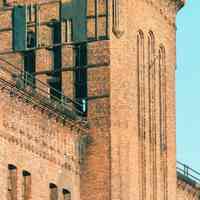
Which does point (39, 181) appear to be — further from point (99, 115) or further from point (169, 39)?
point (169, 39)

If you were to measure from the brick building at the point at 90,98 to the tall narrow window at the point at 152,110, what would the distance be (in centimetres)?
5

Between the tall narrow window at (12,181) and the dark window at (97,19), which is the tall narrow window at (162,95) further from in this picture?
the tall narrow window at (12,181)

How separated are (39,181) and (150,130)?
10194mm

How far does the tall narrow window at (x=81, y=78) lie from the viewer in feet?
264

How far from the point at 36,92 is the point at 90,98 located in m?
3.72

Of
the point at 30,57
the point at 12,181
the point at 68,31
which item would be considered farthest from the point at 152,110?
the point at 12,181

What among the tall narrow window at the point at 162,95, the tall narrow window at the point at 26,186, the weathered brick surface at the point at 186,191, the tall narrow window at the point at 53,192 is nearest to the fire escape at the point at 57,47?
the tall narrow window at the point at 53,192

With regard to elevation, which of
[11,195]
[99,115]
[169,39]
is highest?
[169,39]

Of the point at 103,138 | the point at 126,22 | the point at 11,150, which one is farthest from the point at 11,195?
the point at 126,22

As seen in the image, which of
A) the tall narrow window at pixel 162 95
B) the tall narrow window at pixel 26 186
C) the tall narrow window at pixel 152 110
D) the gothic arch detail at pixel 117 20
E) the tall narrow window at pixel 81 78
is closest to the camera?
the tall narrow window at pixel 26 186

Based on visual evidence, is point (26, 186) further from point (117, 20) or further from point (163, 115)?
point (163, 115)

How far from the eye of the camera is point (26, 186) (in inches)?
2931

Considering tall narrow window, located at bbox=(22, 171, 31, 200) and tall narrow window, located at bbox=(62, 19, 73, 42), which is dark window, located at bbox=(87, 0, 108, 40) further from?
tall narrow window, located at bbox=(22, 171, 31, 200)

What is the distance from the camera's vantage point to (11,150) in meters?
73.0
